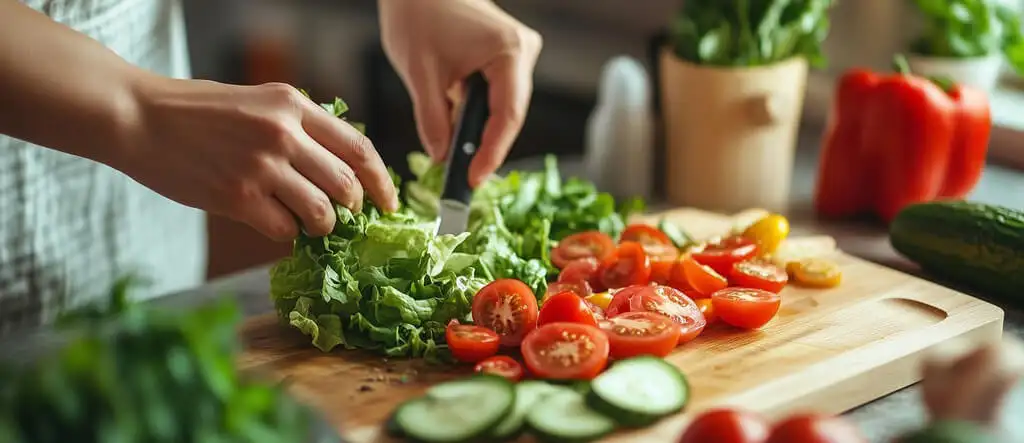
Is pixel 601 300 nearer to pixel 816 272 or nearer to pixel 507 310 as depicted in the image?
pixel 507 310

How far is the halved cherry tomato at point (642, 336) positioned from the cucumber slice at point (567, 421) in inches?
6.7

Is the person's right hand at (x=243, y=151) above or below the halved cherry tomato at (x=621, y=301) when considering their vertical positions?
above

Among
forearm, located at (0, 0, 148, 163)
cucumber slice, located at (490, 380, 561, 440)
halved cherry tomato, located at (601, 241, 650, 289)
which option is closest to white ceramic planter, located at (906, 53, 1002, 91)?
halved cherry tomato, located at (601, 241, 650, 289)

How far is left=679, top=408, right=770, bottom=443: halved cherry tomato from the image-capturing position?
1115 millimetres

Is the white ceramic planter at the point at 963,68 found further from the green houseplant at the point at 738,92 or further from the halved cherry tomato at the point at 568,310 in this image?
the halved cherry tomato at the point at 568,310

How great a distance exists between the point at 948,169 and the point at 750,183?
0.40 metres

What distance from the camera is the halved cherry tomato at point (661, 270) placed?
1821 millimetres

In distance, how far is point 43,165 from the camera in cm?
183

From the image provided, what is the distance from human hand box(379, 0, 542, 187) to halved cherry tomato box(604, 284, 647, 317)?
14.1 inches

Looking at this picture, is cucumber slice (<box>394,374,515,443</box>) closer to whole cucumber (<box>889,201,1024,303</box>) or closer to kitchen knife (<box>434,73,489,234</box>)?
kitchen knife (<box>434,73,489,234</box>)

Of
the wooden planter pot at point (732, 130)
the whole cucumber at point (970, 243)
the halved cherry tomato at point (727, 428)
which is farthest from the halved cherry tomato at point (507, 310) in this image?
the wooden planter pot at point (732, 130)

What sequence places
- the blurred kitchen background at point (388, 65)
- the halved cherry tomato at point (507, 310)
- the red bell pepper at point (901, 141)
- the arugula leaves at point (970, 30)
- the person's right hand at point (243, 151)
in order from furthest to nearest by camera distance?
the blurred kitchen background at point (388, 65) < the arugula leaves at point (970, 30) < the red bell pepper at point (901, 141) < the halved cherry tomato at point (507, 310) < the person's right hand at point (243, 151)

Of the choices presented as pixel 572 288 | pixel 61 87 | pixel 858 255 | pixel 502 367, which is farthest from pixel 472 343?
pixel 858 255

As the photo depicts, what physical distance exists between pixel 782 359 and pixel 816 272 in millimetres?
332
